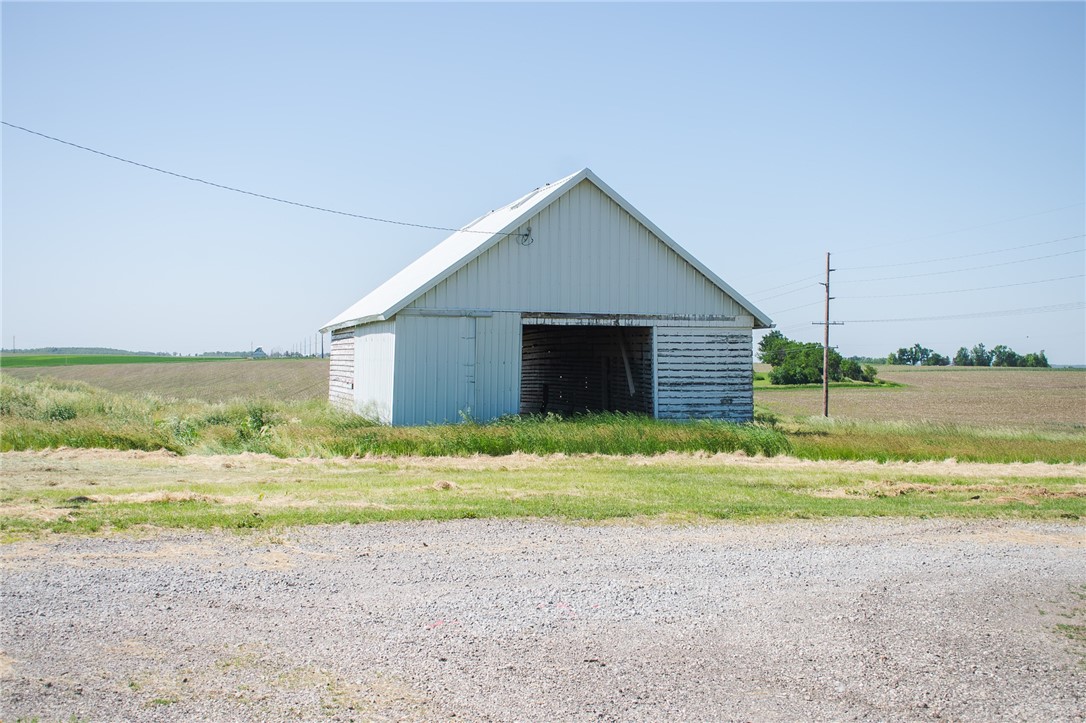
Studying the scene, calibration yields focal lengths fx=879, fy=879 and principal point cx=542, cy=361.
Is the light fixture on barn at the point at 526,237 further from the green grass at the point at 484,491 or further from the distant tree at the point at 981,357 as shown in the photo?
the distant tree at the point at 981,357

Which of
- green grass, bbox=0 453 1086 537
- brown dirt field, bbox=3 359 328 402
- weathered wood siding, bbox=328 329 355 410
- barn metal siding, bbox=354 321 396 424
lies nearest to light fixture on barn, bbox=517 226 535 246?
barn metal siding, bbox=354 321 396 424

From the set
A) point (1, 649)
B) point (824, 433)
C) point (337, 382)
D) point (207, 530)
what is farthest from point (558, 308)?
point (1, 649)

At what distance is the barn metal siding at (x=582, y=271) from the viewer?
20234 millimetres

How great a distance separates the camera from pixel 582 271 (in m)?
21.0

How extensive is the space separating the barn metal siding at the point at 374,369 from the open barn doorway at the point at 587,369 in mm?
3562

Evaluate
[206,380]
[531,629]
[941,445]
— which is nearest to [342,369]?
[941,445]

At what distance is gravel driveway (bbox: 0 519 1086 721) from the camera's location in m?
4.88

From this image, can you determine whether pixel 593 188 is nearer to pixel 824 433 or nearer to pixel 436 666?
pixel 824 433

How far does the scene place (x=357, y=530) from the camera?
9.08 meters

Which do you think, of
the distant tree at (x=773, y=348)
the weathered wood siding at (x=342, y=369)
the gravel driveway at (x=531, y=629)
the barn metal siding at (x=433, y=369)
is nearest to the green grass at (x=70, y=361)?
the distant tree at (x=773, y=348)

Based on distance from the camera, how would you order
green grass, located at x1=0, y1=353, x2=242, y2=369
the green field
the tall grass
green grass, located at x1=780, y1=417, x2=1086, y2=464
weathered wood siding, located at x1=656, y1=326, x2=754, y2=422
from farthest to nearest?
green grass, located at x1=0, y1=353, x2=242, y2=369 < weathered wood siding, located at x1=656, y1=326, x2=754, y2=422 < green grass, located at x1=780, y1=417, x2=1086, y2=464 < the tall grass < the green field

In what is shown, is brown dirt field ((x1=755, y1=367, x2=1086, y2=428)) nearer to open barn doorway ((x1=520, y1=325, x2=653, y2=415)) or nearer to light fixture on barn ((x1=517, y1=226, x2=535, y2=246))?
open barn doorway ((x1=520, y1=325, x2=653, y2=415))

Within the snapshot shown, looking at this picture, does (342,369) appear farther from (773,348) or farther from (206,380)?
(773,348)

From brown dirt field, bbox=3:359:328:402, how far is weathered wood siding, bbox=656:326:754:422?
25.1 m
